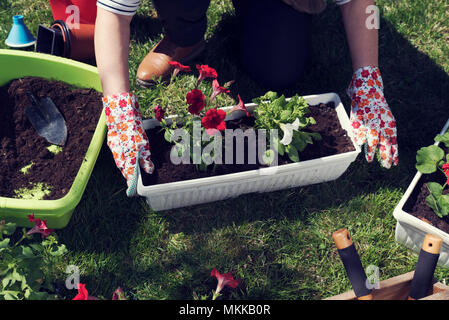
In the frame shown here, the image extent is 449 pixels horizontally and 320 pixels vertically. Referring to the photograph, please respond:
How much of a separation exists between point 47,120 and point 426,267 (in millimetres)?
1800

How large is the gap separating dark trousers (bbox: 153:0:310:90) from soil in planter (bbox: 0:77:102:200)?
58 cm

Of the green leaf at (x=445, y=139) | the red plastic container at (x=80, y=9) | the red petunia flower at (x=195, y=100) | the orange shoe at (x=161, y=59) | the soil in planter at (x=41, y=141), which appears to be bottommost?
the green leaf at (x=445, y=139)

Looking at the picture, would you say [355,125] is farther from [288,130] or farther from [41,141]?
[41,141]

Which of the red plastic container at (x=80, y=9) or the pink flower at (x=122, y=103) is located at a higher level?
the red plastic container at (x=80, y=9)

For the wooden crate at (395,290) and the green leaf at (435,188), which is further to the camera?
the green leaf at (435,188)

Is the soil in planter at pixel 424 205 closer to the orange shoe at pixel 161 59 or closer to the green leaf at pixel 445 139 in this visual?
the green leaf at pixel 445 139

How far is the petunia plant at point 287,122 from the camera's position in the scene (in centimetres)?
179

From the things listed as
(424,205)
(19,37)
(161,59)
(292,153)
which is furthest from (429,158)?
(19,37)

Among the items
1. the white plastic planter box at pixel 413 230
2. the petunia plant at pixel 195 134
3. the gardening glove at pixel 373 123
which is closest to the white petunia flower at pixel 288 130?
the petunia plant at pixel 195 134

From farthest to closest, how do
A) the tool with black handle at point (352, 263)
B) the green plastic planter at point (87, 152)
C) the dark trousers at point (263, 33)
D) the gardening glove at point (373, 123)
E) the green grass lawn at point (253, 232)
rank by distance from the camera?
the dark trousers at point (263, 33), the gardening glove at point (373, 123), the green grass lawn at point (253, 232), the green plastic planter at point (87, 152), the tool with black handle at point (352, 263)

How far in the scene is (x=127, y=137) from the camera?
1.82 meters

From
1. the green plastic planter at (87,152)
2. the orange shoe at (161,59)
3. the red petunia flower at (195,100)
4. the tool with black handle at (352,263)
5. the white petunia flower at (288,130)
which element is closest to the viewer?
the tool with black handle at (352,263)

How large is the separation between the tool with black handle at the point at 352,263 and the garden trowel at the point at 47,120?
137 centimetres

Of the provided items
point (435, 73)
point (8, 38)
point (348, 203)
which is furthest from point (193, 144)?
point (435, 73)
